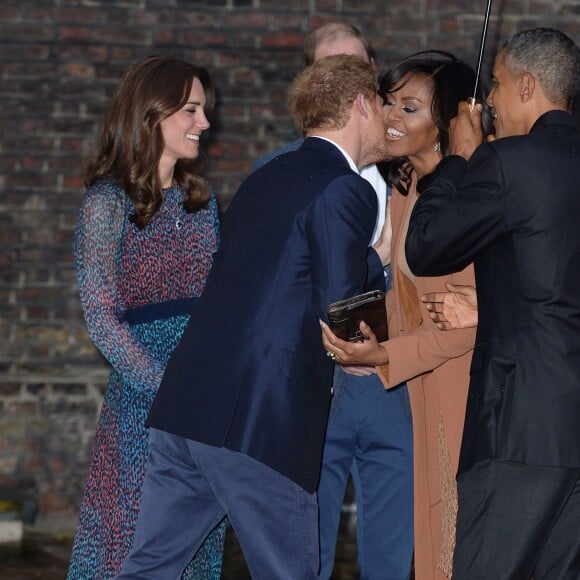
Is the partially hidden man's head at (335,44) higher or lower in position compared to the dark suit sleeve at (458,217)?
higher

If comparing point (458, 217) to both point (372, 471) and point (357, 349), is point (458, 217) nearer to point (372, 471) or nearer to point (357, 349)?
point (357, 349)

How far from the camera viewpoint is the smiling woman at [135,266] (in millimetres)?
3730

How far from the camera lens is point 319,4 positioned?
6.04 m

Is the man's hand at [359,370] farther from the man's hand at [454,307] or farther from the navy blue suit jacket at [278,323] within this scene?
the navy blue suit jacket at [278,323]

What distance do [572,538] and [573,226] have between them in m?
0.75

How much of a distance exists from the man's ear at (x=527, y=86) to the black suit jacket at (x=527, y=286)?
14 centimetres

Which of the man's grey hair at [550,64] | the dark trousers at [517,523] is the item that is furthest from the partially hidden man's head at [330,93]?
the dark trousers at [517,523]

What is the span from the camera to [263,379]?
3.12 metres

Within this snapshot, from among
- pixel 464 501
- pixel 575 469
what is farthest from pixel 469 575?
pixel 575 469

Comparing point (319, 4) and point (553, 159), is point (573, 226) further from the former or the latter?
point (319, 4)

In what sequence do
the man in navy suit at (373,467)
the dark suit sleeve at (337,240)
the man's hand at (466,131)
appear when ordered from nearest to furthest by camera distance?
the dark suit sleeve at (337,240)
the man's hand at (466,131)
the man in navy suit at (373,467)

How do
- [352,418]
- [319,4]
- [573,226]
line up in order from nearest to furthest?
1. [573,226]
2. [352,418]
3. [319,4]

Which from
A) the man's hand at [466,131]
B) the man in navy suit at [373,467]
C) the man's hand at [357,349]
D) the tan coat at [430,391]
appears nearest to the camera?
the man's hand at [357,349]

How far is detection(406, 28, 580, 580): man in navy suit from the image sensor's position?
9.67 feet
